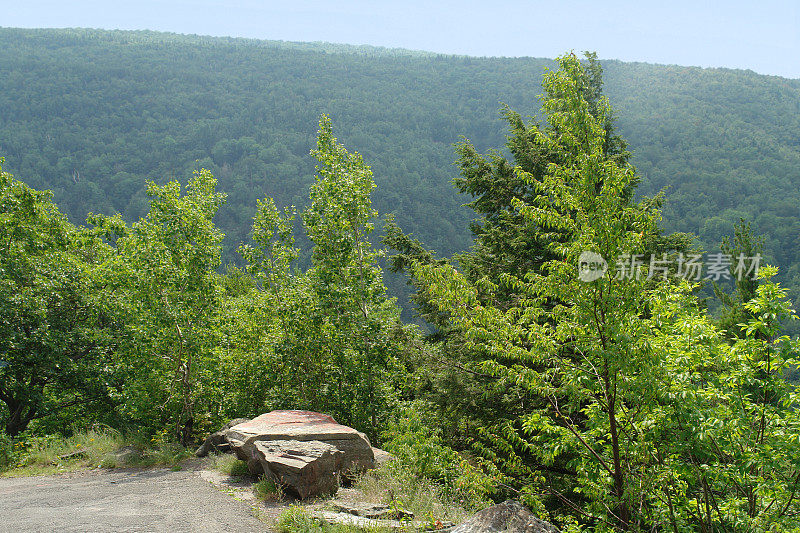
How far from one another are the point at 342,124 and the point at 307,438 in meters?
147

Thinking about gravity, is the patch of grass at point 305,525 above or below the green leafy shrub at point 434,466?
above

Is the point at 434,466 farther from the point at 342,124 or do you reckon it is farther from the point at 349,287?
the point at 342,124

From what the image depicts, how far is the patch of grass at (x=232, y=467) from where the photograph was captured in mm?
8867

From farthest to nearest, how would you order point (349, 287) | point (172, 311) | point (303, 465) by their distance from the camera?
point (349, 287) → point (172, 311) → point (303, 465)

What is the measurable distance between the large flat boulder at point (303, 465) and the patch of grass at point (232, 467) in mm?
1076

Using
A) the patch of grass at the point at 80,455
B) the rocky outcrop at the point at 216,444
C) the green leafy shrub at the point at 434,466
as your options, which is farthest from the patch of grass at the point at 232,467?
the green leafy shrub at the point at 434,466

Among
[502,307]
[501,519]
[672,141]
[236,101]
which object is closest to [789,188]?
[672,141]

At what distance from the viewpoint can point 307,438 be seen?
816 cm

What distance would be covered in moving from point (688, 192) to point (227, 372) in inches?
3733

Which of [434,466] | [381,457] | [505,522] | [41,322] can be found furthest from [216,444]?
[505,522]

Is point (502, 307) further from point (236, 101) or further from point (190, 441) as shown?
point (236, 101)

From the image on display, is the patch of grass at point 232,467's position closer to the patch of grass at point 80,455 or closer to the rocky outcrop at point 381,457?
the patch of grass at point 80,455

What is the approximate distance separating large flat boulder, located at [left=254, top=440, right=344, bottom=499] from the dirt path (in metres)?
0.56

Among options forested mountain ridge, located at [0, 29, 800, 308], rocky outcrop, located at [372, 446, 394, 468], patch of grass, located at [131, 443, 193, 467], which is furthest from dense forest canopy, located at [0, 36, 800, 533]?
forested mountain ridge, located at [0, 29, 800, 308]
